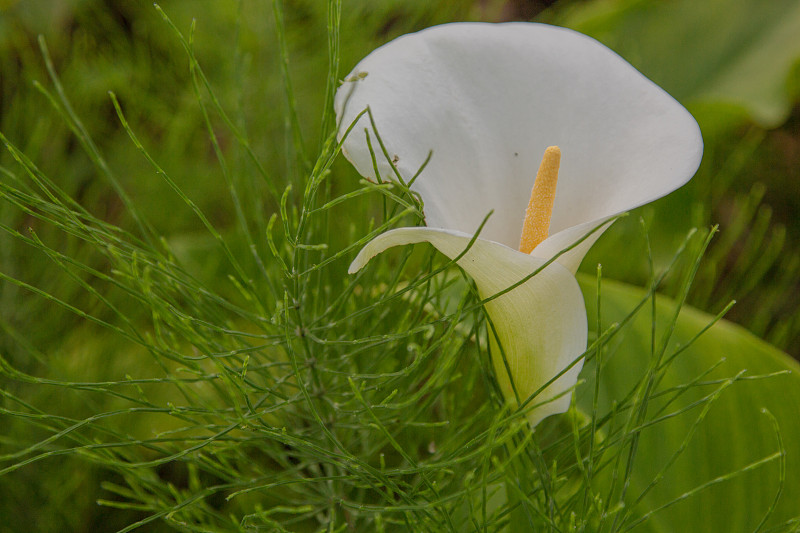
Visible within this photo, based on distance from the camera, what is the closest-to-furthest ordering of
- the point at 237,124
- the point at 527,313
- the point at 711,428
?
the point at 527,313, the point at 711,428, the point at 237,124

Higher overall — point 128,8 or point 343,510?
point 128,8

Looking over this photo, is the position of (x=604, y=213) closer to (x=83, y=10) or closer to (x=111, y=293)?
(x=111, y=293)

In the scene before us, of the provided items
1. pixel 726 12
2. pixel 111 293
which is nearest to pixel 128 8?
pixel 111 293

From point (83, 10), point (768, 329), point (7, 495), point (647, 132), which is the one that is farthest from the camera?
point (83, 10)

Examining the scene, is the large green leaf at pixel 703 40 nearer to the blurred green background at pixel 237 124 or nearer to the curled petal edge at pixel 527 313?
the blurred green background at pixel 237 124

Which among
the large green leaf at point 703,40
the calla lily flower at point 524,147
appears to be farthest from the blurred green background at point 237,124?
the calla lily flower at point 524,147

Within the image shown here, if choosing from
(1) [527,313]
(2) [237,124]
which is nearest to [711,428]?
(1) [527,313]

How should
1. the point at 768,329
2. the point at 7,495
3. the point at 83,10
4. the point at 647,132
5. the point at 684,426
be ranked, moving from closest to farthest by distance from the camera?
the point at 647,132, the point at 684,426, the point at 7,495, the point at 768,329, the point at 83,10

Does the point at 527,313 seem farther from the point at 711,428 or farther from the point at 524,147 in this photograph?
the point at 711,428
